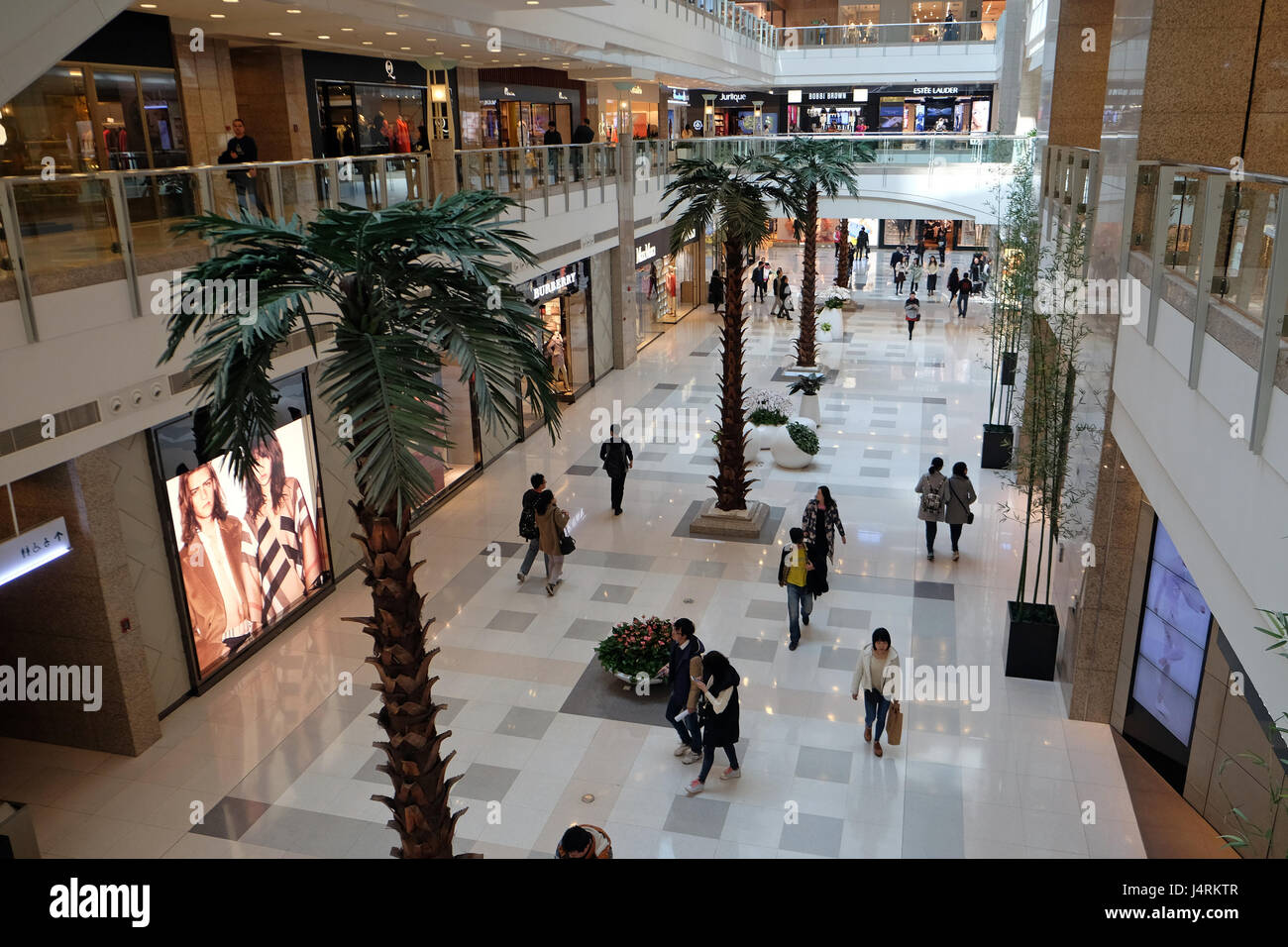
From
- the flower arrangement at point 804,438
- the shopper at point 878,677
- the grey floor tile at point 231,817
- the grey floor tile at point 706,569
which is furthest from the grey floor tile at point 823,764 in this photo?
the flower arrangement at point 804,438

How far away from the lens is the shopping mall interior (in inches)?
203

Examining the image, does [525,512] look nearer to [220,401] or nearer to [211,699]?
[211,699]

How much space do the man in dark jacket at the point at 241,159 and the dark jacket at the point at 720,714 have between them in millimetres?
6175

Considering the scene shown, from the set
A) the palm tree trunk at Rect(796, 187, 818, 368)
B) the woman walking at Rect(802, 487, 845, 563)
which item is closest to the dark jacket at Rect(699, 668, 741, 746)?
the woman walking at Rect(802, 487, 845, 563)

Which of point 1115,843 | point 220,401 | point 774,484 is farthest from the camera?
point 774,484

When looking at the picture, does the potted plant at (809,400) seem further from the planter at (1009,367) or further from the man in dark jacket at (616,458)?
the man in dark jacket at (616,458)

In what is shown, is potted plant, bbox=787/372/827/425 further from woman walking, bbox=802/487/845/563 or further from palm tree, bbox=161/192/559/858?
palm tree, bbox=161/192/559/858

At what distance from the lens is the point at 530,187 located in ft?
55.2

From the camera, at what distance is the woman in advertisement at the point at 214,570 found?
9.77 m

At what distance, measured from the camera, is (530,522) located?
11.9 m

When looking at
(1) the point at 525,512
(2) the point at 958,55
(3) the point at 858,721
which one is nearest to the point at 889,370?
(1) the point at 525,512

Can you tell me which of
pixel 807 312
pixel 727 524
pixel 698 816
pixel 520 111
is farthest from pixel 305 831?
pixel 520 111

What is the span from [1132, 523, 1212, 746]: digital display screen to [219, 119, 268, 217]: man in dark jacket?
8823 mm
